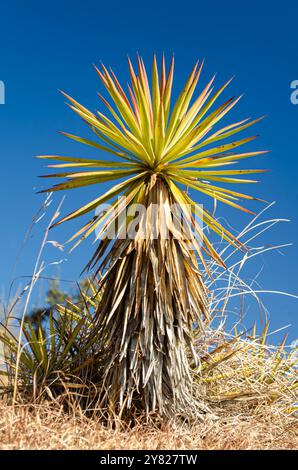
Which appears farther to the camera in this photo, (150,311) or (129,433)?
(150,311)

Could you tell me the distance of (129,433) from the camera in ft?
17.0

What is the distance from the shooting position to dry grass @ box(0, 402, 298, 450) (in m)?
4.45

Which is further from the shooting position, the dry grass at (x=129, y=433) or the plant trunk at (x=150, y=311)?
the plant trunk at (x=150, y=311)

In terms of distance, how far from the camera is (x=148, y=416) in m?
5.38

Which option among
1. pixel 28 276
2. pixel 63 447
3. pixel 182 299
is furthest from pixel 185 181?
pixel 63 447

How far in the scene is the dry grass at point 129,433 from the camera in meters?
4.45

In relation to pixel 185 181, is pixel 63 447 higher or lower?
lower

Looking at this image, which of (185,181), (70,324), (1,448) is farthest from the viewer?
(70,324)

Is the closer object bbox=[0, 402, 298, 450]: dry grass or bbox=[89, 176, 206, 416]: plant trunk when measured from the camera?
bbox=[0, 402, 298, 450]: dry grass

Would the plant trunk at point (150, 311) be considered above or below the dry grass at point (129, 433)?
above

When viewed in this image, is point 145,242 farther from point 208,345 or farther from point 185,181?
point 208,345

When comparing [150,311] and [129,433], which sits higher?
[150,311]

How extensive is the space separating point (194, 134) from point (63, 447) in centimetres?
280

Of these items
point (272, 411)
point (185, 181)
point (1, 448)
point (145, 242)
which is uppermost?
point (185, 181)
